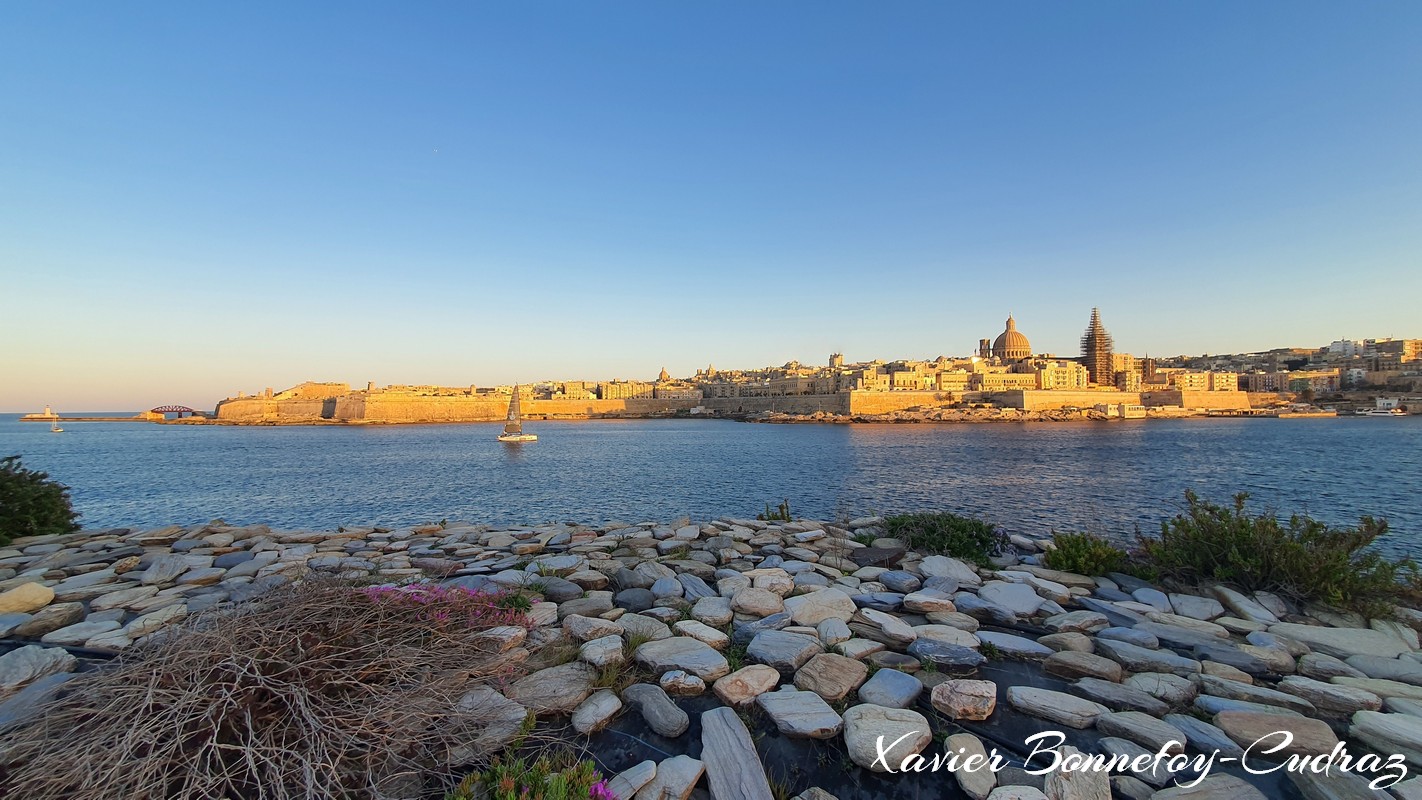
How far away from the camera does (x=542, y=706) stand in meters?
2.97

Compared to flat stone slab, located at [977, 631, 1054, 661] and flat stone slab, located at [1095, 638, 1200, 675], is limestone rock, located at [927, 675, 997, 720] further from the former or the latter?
flat stone slab, located at [1095, 638, 1200, 675]

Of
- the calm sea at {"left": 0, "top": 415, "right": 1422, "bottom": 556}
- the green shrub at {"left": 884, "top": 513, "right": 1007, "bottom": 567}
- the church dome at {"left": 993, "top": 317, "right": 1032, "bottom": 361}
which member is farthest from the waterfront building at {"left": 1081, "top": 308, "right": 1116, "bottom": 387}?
the green shrub at {"left": 884, "top": 513, "right": 1007, "bottom": 567}

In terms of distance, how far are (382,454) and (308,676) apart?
42.8m

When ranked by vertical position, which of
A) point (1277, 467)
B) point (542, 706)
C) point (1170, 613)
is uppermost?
point (542, 706)

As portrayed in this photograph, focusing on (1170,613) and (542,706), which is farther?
(1170,613)

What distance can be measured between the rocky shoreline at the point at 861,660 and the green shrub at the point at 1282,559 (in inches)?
8.4

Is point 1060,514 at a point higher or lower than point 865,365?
lower

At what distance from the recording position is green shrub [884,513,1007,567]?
251 inches

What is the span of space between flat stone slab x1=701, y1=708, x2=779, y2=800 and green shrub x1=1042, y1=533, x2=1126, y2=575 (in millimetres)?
4401

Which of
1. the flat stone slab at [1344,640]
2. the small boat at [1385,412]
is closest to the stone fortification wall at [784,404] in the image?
the small boat at [1385,412]

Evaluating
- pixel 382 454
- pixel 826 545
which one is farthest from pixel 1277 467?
pixel 382 454

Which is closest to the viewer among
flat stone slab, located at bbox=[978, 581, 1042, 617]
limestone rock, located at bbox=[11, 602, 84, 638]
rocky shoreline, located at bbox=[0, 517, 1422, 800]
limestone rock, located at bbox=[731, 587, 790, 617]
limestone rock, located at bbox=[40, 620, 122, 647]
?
rocky shoreline, located at bbox=[0, 517, 1422, 800]

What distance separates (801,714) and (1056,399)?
104679 mm

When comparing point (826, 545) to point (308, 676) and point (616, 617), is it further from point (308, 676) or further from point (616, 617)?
point (308, 676)
